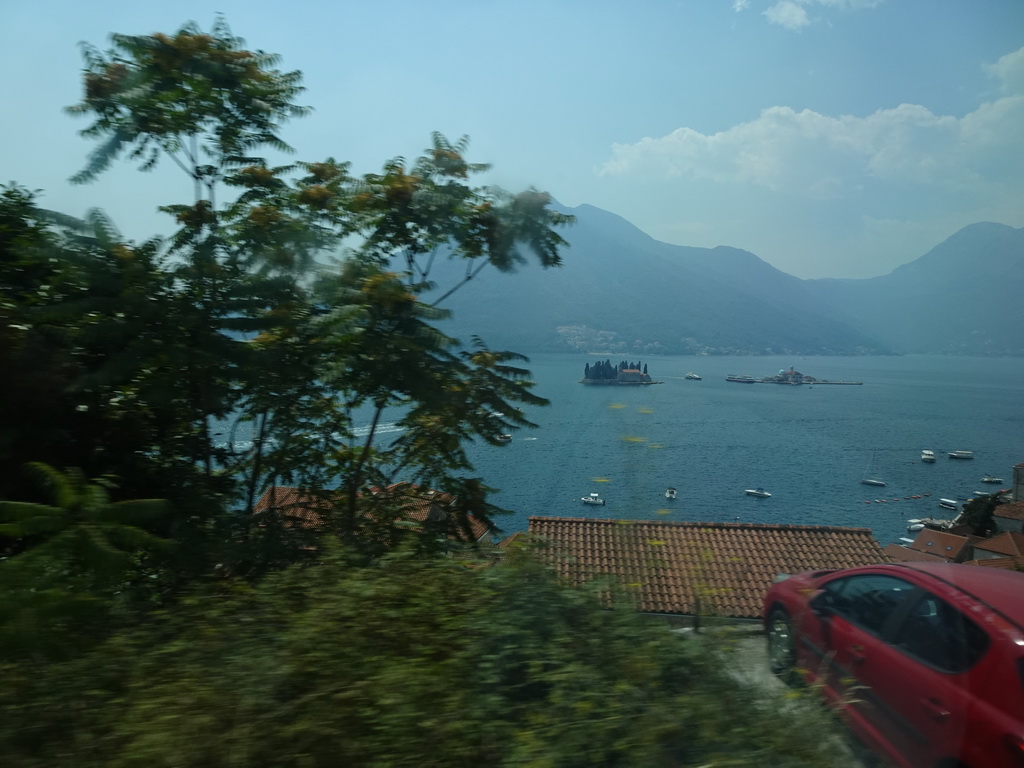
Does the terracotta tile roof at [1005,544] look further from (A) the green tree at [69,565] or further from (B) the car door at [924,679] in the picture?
(A) the green tree at [69,565]

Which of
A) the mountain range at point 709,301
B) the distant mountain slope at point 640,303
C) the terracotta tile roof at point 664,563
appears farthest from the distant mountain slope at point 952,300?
the terracotta tile roof at point 664,563

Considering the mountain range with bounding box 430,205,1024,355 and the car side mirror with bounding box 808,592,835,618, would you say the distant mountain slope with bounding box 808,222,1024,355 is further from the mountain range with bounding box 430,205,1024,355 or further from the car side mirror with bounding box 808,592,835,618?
the car side mirror with bounding box 808,592,835,618

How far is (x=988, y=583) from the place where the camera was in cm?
353

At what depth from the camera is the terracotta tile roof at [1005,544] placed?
733 cm

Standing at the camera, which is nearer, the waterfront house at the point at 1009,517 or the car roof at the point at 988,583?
the car roof at the point at 988,583

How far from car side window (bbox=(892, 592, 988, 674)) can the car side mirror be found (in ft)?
1.66

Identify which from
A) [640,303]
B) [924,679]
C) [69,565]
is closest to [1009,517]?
[924,679]

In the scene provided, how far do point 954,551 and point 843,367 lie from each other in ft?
168

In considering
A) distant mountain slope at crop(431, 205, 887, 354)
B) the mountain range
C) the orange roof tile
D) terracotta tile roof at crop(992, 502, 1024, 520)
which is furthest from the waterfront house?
distant mountain slope at crop(431, 205, 887, 354)

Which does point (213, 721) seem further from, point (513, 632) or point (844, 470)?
point (844, 470)

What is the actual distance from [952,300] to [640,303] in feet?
39.6

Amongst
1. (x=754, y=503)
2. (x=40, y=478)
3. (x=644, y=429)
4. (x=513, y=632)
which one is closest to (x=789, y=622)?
(x=644, y=429)

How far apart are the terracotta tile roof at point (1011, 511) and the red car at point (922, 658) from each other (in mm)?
5649

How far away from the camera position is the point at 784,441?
2031cm
